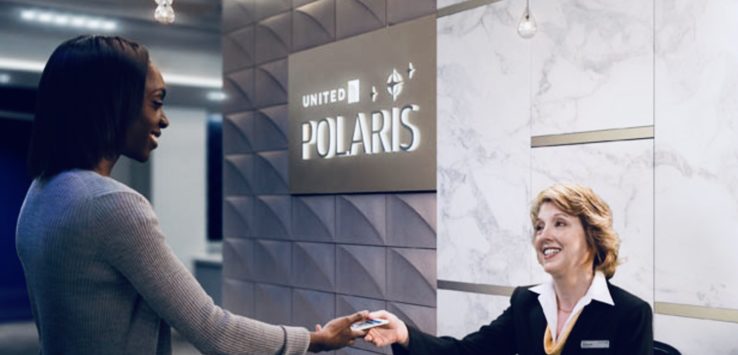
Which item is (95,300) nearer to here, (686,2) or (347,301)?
(686,2)

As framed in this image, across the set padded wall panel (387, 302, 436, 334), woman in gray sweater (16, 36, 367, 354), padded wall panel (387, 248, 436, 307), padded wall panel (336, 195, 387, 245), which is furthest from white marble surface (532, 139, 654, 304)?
woman in gray sweater (16, 36, 367, 354)

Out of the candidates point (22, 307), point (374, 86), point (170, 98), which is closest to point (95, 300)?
point (374, 86)

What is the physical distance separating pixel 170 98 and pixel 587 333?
25.6 feet

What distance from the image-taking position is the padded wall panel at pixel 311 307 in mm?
5188

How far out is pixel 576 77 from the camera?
348 cm

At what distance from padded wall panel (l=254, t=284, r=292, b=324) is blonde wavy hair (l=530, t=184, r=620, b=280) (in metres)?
3.44

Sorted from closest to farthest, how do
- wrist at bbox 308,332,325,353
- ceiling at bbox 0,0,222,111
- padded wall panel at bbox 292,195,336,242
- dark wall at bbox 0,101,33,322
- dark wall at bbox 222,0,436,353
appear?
wrist at bbox 308,332,325,353 → dark wall at bbox 222,0,436,353 → padded wall panel at bbox 292,195,336,242 → ceiling at bbox 0,0,222,111 → dark wall at bbox 0,101,33,322

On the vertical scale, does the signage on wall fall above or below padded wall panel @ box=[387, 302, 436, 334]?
above

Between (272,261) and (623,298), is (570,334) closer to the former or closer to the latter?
(623,298)

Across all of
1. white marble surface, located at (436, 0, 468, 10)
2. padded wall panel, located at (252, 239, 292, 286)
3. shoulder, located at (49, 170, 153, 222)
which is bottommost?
padded wall panel, located at (252, 239, 292, 286)

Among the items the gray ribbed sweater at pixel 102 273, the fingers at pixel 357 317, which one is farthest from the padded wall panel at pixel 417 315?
the gray ribbed sweater at pixel 102 273

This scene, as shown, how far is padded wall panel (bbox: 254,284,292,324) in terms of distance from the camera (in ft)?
18.6

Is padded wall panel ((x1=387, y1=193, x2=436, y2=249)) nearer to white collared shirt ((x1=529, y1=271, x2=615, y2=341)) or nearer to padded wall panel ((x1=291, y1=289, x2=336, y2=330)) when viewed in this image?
padded wall panel ((x1=291, y1=289, x2=336, y2=330))

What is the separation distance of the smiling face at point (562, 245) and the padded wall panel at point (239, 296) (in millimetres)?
3928
